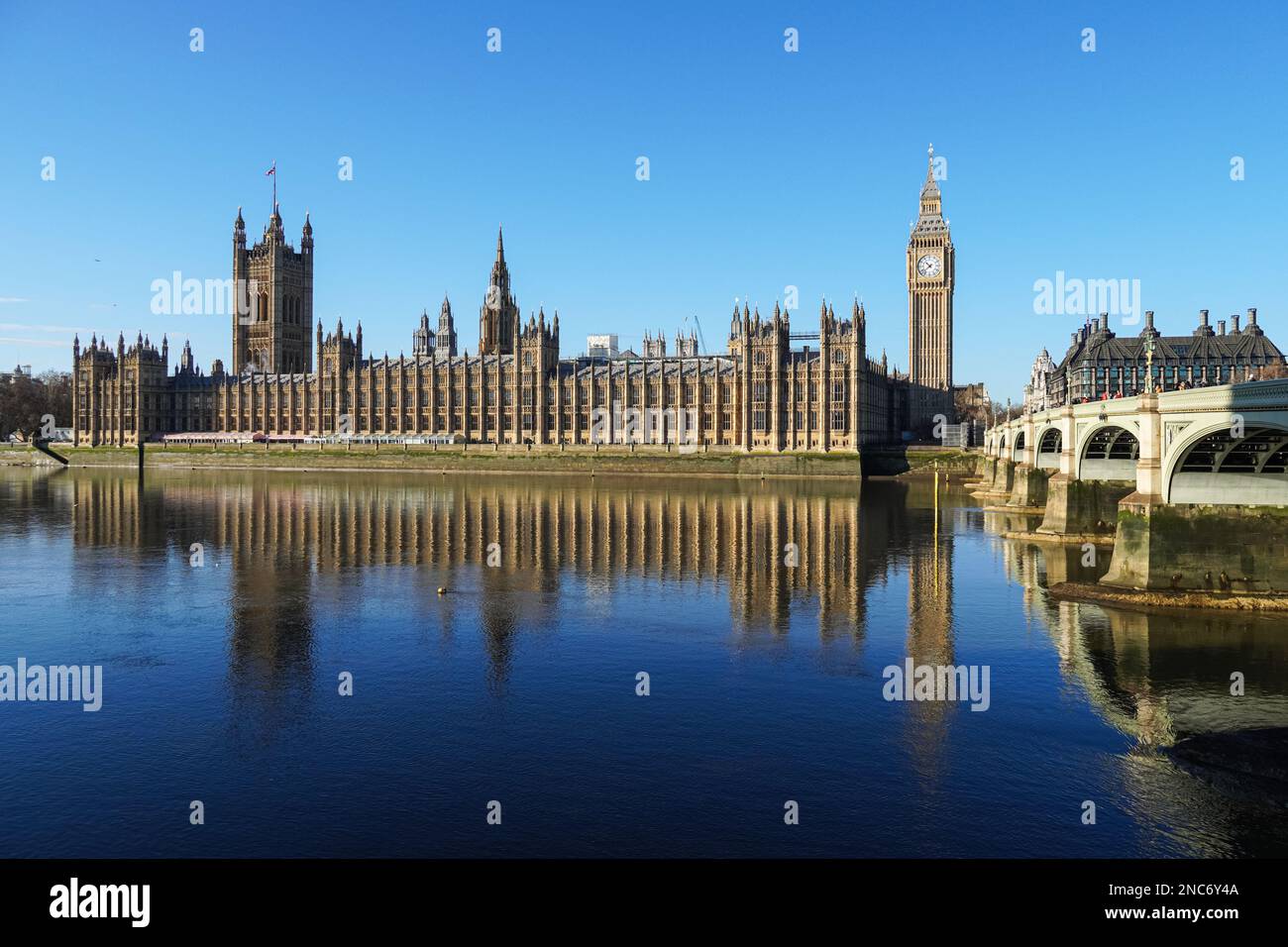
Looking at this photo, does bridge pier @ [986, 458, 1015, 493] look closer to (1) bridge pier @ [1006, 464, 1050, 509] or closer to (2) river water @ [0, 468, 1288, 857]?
(1) bridge pier @ [1006, 464, 1050, 509]

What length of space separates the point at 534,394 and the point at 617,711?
144422mm

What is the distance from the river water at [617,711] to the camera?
64.5 ft

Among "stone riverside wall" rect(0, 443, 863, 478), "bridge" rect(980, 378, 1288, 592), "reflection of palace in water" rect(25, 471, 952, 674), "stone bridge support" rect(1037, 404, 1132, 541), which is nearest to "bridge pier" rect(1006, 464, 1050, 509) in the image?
"reflection of palace in water" rect(25, 471, 952, 674)

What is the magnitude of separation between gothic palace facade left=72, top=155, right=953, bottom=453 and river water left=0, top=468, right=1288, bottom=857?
290ft

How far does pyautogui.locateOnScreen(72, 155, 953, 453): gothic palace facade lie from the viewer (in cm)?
14575

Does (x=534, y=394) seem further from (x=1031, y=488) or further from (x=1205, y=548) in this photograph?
(x=1205, y=548)

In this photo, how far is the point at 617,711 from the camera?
27.5 m

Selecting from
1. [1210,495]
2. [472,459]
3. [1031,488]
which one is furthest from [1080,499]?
[472,459]

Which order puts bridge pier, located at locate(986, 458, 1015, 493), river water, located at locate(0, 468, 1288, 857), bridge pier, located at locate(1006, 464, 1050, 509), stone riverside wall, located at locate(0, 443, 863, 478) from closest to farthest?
river water, located at locate(0, 468, 1288, 857)
bridge pier, located at locate(1006, 464, 1050, 509)
bridge pier, located at locate(986, 458, 1015, 493)
stone riverside wall, located at locate(0, 443, 863, 478)

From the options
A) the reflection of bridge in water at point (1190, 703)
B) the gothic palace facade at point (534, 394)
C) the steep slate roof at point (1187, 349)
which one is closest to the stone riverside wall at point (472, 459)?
the gothic palace facade at point (534, 394)

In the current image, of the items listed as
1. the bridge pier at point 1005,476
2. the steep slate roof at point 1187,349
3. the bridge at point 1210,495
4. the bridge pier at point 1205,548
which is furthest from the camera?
the steep slate roof at point 1187,349

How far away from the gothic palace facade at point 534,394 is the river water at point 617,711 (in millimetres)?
88430

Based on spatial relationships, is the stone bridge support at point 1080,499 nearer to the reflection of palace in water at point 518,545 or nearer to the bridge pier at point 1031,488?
the reflection of palace in water at point 518,545

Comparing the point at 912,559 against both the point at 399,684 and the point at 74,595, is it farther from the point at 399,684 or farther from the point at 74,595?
the point at 74,595
